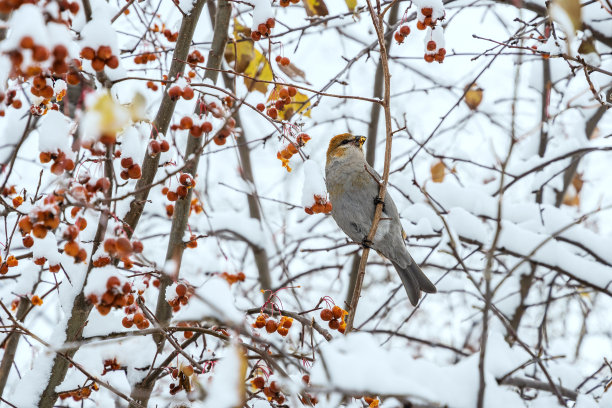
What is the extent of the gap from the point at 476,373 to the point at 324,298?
3.08 ft

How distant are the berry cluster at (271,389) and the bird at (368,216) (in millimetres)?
1669

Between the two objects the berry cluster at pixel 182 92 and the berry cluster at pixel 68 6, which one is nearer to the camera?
the berry cluster at pixel 68 6

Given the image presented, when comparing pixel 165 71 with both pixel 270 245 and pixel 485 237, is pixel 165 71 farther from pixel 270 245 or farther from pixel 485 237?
pixel 485 237

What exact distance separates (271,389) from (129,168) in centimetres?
91

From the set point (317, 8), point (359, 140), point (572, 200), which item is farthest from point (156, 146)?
point (572, 200)

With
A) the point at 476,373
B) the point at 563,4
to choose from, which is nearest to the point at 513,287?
the point at 476,373

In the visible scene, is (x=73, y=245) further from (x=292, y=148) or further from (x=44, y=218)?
(x=292, y=148)

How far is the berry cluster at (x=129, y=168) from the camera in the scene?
1.82 metres

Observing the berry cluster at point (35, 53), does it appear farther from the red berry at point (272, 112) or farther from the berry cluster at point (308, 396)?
the red berry at point (272, 112)

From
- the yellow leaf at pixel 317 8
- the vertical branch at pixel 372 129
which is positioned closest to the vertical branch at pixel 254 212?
the vertical branch at pixel 372 129

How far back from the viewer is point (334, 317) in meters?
2.30

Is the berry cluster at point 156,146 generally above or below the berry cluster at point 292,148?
below

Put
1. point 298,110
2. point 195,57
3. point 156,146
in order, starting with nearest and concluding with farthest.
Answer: point 156,146 → point 195,57 → point 298,110

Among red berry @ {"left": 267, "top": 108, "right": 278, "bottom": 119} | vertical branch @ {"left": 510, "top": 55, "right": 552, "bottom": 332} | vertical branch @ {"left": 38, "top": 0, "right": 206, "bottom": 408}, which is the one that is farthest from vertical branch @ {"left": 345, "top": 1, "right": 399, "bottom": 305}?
vertical branch @ {"left": 38, "top": 0, "right": 206, "bottom": 408}
